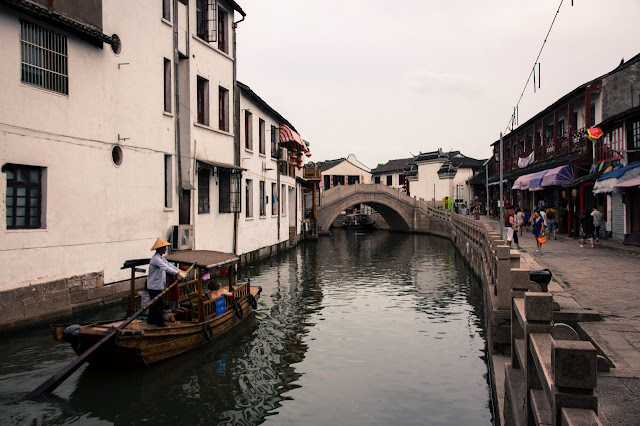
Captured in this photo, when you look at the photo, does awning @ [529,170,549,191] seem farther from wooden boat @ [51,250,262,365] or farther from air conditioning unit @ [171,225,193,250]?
wooden boat @ [51,250,262,365]

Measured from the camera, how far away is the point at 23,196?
11.1 meters

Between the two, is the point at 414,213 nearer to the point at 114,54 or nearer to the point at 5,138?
the point at 114,54

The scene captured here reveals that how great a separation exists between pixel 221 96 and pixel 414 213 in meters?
27.5

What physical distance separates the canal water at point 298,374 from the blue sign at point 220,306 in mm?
606

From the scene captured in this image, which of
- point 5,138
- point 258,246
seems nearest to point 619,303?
point 5,138

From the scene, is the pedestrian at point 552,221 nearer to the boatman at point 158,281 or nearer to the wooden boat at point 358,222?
the boatman at point 158,281

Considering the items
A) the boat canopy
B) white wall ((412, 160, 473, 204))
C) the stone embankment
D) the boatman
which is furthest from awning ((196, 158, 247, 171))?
white wall ((412, 160, 473, 204))

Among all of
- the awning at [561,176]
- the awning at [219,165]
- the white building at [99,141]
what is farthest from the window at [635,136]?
the white building at [99,141]

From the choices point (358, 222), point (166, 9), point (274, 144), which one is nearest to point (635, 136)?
point (274, 144)

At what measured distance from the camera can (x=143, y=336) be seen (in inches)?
345

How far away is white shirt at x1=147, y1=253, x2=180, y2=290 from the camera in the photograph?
966 centimetres

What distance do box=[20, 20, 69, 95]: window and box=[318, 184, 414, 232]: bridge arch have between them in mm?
30429

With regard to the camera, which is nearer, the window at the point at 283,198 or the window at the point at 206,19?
the window at the point at 206,19

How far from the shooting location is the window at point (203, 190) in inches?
720
